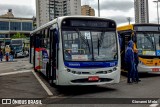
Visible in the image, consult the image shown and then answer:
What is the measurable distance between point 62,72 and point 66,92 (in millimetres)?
1275

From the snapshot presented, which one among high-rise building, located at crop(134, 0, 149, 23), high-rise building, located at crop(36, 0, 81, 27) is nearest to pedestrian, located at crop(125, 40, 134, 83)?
high-rise building, located at crop(36, 0, 81, 27)

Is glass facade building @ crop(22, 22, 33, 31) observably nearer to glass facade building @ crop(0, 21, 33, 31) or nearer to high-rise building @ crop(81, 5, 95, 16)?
glass facade building @ crop(0, 21, 33, 31)

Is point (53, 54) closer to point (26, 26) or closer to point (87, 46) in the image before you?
point (87, 46)

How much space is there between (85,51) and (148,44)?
22.2ft

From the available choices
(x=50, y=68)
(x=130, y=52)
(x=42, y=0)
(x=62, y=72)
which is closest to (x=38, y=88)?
(x=50, y=68)

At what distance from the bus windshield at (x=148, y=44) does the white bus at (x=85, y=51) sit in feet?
17.3

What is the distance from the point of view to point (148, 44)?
18.9 m

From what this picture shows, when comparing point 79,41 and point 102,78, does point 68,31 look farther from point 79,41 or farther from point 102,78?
point 102,78

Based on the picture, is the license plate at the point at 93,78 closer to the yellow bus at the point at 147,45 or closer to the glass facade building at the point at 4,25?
the yellow bus at the point at 147,45

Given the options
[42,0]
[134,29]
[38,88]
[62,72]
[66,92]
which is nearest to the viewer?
[62,72]

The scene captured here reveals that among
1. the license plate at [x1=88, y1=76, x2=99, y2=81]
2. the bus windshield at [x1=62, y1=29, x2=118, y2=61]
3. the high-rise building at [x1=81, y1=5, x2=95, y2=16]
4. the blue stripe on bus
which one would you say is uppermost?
the high-rise building at [x1=81, y1=5, x2=95, y2=16]

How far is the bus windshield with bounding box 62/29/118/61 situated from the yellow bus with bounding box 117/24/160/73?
17.8ft

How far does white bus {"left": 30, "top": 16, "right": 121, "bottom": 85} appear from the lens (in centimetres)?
1289

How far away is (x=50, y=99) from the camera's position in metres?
12.0
